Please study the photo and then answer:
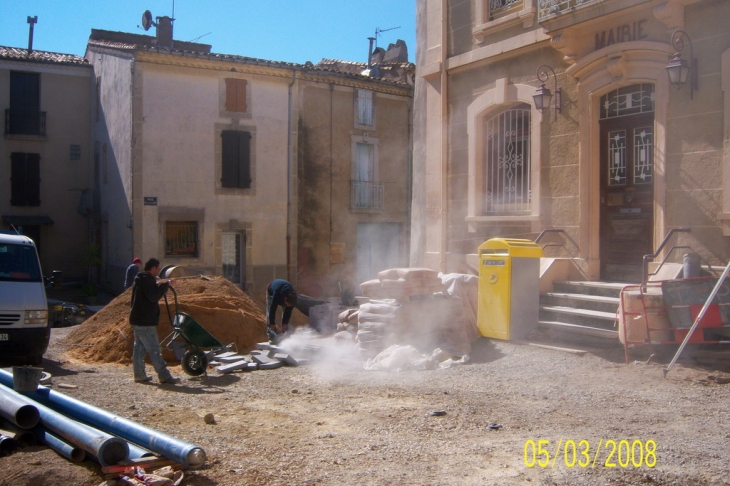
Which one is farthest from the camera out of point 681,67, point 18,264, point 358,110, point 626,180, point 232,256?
point 358,110

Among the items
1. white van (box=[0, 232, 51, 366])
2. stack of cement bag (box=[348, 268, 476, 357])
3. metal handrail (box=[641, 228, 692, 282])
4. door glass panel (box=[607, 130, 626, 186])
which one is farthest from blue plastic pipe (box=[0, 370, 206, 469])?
door glass panel (box=[607, 130, 626, 186])

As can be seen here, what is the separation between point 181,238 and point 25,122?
905 cm

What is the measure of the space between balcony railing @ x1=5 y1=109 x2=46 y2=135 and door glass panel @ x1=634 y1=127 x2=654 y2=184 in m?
23.7

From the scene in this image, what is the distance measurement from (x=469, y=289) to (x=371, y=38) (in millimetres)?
25995

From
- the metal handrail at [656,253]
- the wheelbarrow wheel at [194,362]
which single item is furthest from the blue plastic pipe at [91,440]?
the metal handrail at [656,253]

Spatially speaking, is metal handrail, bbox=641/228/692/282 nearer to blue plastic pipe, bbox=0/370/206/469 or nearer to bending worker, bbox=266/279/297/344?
bending worker, bbox=266/279/297/344

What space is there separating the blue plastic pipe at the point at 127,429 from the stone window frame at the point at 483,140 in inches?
311

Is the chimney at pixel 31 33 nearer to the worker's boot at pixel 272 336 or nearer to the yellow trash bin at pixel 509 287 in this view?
the worker's boot at pixel 272 336

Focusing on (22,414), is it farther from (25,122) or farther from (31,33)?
(31,33)

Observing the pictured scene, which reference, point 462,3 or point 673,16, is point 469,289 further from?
point 462,3

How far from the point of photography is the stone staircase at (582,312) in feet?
31.1

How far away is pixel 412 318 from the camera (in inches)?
396

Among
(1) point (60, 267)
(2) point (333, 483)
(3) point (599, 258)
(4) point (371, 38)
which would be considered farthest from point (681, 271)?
(4) point (371, 38)

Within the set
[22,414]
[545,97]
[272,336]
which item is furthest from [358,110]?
[22,414]
